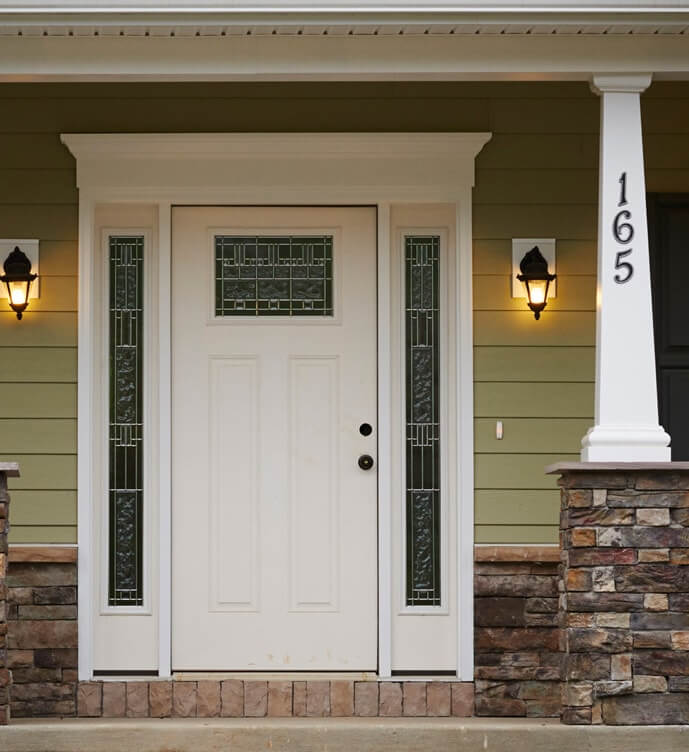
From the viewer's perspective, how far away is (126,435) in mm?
7090

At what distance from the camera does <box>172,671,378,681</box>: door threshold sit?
700cm

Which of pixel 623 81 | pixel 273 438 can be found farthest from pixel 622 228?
pixel 273 438

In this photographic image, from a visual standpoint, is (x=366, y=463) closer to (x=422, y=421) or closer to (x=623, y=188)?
(x=422, y=421)

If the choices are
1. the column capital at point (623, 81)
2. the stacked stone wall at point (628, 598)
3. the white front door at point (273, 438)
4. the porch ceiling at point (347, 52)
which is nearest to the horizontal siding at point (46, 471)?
the white front door at point (273, 438)

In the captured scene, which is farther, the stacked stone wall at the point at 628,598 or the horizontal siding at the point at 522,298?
the horizontal siding at the point at 522,298

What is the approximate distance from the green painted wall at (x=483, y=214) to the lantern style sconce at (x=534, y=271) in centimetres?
4

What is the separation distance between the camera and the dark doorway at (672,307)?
23.6 feet

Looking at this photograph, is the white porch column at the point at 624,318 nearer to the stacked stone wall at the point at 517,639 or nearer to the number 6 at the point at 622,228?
the number 6 at the point at 622,228

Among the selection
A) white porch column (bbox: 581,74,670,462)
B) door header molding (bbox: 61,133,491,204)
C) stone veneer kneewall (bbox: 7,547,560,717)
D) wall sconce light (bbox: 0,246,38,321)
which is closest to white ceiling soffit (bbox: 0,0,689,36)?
white porch column (bbox: 581,74,670,462)

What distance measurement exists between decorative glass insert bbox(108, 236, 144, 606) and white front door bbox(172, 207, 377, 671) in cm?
17

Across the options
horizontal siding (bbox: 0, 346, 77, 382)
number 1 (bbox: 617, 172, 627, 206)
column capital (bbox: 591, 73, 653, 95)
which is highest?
column capital (bbox: 591, 73, 653, 95)

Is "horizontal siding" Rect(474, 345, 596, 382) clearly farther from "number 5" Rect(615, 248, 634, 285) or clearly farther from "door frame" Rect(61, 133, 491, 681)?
"number 5" Rect(615, 248, 634, 285)

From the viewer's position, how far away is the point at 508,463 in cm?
704

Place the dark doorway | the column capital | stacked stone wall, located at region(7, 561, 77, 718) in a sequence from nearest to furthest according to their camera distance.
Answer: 1. the column capital
2. stacked stone wall, located at region(7, 561, 77, 718)
3. the dark doorway
